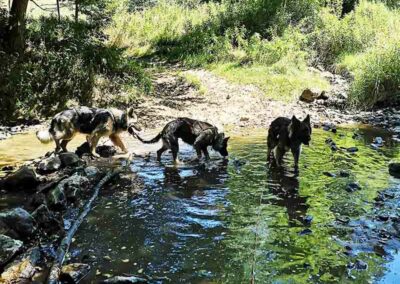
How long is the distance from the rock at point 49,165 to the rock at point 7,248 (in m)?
4.19

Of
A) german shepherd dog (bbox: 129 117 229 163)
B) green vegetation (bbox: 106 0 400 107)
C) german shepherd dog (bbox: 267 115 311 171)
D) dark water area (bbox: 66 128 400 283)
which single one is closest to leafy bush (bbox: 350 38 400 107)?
green vegetation (bbox: 106 0 400 107)

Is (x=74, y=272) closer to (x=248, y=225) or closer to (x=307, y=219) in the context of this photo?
(x=248, y=225)

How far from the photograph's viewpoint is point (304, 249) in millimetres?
6602

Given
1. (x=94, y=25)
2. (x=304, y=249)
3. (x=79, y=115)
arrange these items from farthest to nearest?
(x=94, y=25), (x=79, y=115), (x=304, y=249)

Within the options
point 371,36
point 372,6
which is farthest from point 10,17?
point 372,6

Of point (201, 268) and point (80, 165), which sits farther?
point (80, 165)

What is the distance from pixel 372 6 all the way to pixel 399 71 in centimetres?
948

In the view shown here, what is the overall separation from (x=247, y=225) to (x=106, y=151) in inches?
235

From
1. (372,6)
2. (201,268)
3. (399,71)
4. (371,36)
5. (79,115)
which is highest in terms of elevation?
(372,6)

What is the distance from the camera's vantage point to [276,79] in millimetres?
20062

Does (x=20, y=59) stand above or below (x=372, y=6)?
below

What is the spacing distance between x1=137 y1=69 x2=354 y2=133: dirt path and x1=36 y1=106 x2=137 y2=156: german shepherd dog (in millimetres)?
3590

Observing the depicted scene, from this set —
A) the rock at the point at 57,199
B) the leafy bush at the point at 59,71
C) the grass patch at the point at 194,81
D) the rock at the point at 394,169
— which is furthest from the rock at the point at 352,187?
the grass patch at the point at 194,81

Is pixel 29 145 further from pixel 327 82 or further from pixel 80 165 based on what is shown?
pixel 327 82
